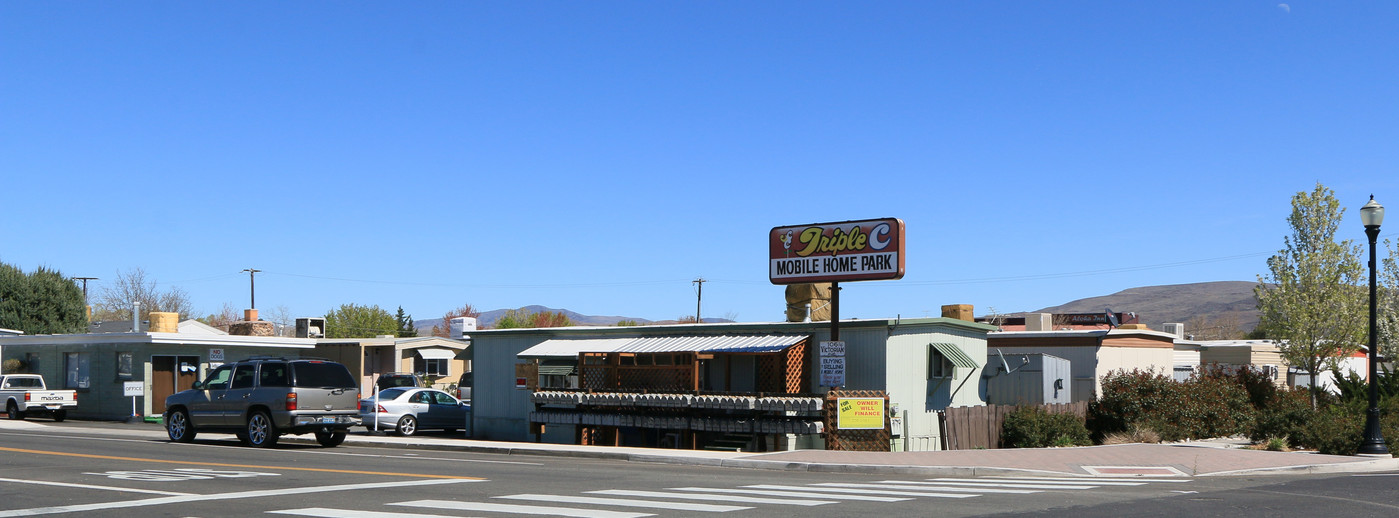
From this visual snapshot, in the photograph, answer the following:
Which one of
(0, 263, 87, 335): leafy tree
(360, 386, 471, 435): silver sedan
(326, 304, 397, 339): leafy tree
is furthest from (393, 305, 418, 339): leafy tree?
(360, 386, 471, 435): silver sedan

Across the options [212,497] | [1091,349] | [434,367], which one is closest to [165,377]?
[434,367]

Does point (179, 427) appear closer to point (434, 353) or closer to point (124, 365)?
point (124, 365)

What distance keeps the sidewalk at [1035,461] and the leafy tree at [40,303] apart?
50.4m

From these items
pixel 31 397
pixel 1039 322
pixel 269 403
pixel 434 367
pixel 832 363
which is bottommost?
pixel 31 397

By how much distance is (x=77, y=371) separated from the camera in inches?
1556

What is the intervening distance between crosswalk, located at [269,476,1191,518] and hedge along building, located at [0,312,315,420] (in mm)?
26693

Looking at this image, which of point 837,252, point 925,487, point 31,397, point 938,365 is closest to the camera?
point 925,487

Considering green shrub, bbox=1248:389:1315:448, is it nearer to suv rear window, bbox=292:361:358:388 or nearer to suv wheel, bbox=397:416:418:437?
suv rear window, bbox=292:361:358:388

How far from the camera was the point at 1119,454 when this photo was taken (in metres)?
21.4

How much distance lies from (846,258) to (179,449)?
13723mm

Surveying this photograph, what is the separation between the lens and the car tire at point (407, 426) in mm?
29594

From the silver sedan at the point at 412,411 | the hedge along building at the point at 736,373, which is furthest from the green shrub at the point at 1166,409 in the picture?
the silver sedan at the point at 412,411

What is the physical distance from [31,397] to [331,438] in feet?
58.6

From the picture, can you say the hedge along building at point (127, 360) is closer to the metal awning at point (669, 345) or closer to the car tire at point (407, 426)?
the car tire at point (407, 426)
